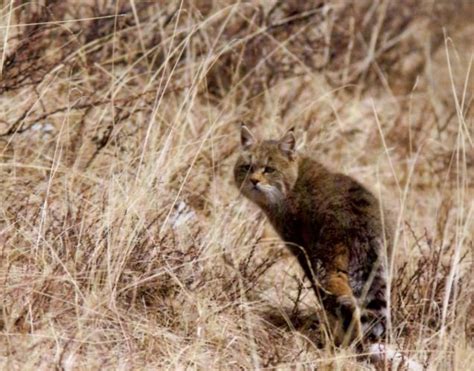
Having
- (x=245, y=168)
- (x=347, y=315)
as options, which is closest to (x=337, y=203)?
(x=347, y=315)

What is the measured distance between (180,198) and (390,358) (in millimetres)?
1319

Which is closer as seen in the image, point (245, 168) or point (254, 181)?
point (254, 181)

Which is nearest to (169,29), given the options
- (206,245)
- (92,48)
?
(92,48)

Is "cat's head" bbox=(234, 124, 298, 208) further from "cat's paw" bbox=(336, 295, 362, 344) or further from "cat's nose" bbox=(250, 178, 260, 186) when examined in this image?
"cat's paw" bbox=(336, 295, 362, 344)

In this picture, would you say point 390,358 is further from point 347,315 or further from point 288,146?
point 288,146

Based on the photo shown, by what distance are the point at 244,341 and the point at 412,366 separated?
65 centimetres

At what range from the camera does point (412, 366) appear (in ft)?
13.9

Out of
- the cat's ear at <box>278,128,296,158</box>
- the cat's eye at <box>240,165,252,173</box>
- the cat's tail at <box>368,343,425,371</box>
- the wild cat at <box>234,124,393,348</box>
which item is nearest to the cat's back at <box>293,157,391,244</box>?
the wild cat at <box>234,124,393,348</box>

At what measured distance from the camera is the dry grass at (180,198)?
409 centimetres

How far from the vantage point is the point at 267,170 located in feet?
17.0

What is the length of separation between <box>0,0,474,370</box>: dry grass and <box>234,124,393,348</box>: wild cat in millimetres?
128

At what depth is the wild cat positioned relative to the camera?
4.45 metres

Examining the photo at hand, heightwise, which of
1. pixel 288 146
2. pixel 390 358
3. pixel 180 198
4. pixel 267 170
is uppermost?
pixel 288 146

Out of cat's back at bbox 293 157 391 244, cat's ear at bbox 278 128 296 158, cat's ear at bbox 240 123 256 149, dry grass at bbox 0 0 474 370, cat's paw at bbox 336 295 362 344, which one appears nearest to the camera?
dry grass at bbox 0 0 474 370
